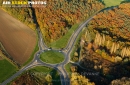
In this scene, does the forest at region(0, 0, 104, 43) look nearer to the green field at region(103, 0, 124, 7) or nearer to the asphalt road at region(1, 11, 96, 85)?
the asphalt road at region(1, 11, 96, 85)

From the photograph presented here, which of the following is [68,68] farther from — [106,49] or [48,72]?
[106,49]

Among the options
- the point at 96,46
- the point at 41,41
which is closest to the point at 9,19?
the point at 41,41

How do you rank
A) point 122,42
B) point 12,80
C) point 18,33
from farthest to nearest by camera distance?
point 18,33 < point 122,42 < point 12,80

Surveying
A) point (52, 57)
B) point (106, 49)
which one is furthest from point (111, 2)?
point (52, 57)

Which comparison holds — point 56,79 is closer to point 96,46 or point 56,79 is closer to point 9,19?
point 96,46

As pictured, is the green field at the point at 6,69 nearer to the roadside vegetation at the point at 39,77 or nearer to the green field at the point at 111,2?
the roadside vegetation at the point at 39,77

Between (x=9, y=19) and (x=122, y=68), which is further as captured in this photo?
(x=9, y=19)
